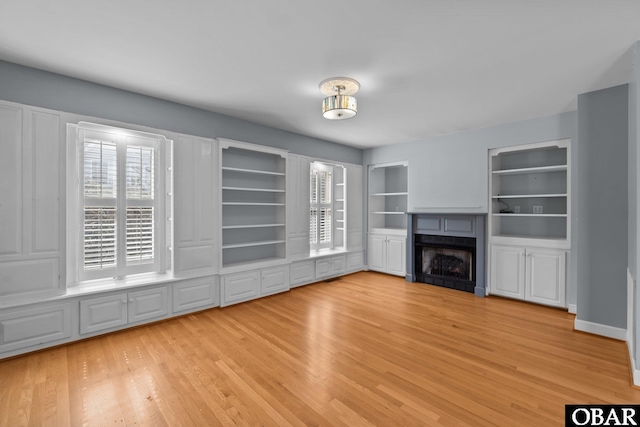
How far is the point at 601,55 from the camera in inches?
105

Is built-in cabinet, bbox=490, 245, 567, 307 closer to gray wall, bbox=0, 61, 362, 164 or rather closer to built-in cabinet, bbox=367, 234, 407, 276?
built-in cabinet, bbox=367, 234, 407, 276

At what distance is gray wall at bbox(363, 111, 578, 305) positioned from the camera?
14.0ft

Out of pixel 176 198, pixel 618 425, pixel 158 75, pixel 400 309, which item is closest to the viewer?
pixel 618 425

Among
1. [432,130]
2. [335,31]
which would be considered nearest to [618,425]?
[335,31]

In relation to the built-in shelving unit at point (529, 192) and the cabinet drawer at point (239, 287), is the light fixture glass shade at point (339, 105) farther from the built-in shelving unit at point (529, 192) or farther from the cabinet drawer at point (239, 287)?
the built-in shelving unit at point (529, 192)

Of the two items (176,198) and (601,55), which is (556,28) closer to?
(601,55)

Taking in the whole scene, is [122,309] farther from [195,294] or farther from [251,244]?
[251,244]

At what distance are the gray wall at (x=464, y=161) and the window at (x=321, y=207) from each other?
1.53m

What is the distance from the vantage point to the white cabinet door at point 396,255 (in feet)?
20.4

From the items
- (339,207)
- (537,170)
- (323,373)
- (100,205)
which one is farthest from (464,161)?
(100,205)

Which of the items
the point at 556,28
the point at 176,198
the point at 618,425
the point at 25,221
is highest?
the point at 556,28

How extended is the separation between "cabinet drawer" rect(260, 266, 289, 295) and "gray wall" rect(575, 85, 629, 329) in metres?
4.18

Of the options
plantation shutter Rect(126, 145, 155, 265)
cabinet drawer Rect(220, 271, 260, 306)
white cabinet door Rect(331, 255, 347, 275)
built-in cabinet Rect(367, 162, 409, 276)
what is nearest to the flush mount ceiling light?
plantation shutter Rect(126, 145, 155, 265)

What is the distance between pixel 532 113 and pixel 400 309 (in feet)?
11.8
